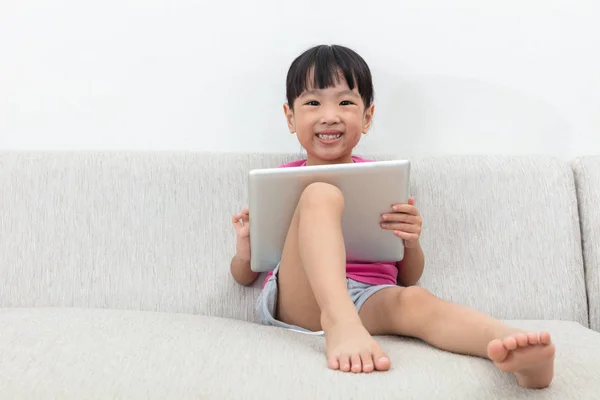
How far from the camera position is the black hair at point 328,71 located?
59.5 inches

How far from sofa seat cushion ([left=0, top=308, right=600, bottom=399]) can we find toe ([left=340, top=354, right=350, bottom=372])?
0.02m

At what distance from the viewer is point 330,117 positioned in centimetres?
147

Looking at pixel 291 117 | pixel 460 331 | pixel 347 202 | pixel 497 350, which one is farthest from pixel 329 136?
pixel 497 350

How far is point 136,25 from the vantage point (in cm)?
180

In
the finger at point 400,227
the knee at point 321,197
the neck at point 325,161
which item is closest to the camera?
the knee at point 321,197

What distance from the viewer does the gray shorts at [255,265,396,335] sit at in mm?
1362

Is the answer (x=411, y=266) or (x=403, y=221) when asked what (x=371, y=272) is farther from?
(x=403, y=221)

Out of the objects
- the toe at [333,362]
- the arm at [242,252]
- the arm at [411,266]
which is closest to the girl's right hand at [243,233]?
the arm at [242,252]

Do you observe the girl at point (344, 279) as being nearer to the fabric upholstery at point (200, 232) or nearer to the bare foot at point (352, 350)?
the bare foot at point (352, 350)

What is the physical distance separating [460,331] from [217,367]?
0.41 metres

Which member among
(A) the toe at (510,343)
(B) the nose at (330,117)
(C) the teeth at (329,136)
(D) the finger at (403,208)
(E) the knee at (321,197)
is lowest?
(A) the toe at (510,343)

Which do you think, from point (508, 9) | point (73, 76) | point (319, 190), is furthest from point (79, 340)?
point (508, 9)

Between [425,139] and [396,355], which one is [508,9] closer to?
[425,139]

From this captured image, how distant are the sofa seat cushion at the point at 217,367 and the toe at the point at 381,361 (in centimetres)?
1
